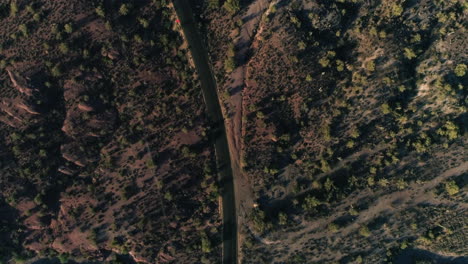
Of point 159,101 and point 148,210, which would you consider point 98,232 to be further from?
point 159,101

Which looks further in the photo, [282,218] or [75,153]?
[75,153]

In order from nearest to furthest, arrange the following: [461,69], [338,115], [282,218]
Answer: [461,69], [338,115], [282,218]

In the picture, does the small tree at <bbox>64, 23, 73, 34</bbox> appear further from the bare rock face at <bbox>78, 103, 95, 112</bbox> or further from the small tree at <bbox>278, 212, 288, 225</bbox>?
the small tree at <bbox>278, 212, 288, 225</bbox>

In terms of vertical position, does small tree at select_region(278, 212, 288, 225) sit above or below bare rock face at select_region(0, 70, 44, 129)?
below

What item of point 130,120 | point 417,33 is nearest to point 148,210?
Answer: point 130,120

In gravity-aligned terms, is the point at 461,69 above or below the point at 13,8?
below

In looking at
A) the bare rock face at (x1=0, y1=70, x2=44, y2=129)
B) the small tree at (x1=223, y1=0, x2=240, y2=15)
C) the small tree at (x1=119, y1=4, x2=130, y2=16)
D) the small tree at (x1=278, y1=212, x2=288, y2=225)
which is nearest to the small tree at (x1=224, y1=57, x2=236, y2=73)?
the small tree at (x1=223, y1=0, x2=240, y2=15)

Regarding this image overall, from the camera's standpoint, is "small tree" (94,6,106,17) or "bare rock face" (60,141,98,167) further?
"bare rock face" (60,141,98,167)

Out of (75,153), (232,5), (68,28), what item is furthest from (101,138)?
(232,5)

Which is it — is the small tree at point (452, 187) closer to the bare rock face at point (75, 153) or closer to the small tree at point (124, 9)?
the bare rock face at point (75, 153)

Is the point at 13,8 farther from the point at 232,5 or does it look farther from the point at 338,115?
the point at 338,115

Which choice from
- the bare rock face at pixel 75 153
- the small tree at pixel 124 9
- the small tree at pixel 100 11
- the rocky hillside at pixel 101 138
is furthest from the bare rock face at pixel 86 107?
the small tree at pixel 124 9
